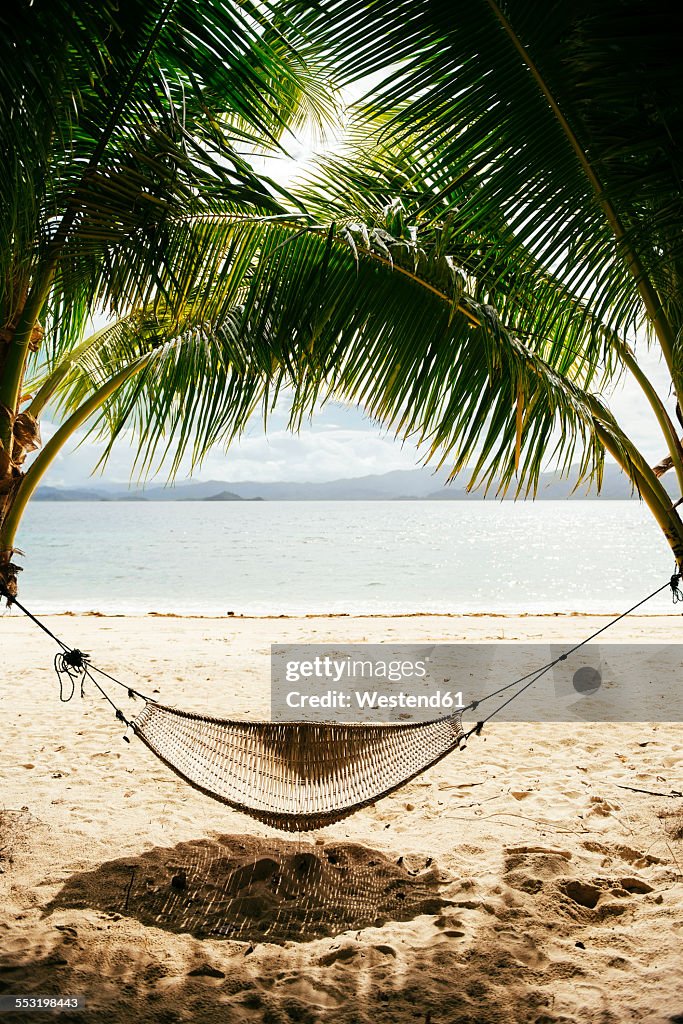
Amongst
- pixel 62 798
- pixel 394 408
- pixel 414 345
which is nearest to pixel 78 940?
pixel 62 798

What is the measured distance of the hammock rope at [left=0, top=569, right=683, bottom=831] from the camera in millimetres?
1908

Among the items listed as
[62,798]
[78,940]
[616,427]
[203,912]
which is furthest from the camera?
[62,798]

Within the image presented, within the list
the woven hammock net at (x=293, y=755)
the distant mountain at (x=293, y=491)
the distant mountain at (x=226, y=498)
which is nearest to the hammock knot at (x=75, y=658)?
the woven hammock net at (x=293, y=755)

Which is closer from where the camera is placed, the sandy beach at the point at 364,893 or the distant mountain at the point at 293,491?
the sandy beach at the point at 364,893

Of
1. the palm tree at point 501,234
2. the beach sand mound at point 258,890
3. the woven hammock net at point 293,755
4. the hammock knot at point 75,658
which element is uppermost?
the palm tree at point 501,234

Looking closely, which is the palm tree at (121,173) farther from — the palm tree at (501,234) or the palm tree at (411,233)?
the palm tree at (501,234)

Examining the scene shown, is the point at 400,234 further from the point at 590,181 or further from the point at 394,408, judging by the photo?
the point at 590,181

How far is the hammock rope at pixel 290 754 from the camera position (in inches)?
75.1

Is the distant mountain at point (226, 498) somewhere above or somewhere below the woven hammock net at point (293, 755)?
above

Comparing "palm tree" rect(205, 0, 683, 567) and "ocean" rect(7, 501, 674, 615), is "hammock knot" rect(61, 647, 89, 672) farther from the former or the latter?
"ocean" rect(7, 501, 674, 615)

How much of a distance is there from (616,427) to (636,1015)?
1.40 meters

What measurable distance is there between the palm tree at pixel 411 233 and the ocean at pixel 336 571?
7884mm

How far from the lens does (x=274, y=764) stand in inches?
80.6

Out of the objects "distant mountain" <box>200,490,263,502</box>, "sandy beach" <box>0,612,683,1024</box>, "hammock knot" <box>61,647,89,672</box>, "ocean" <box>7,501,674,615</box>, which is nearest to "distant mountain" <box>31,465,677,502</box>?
"distant mountain" <box>200,490,263,502</box>
